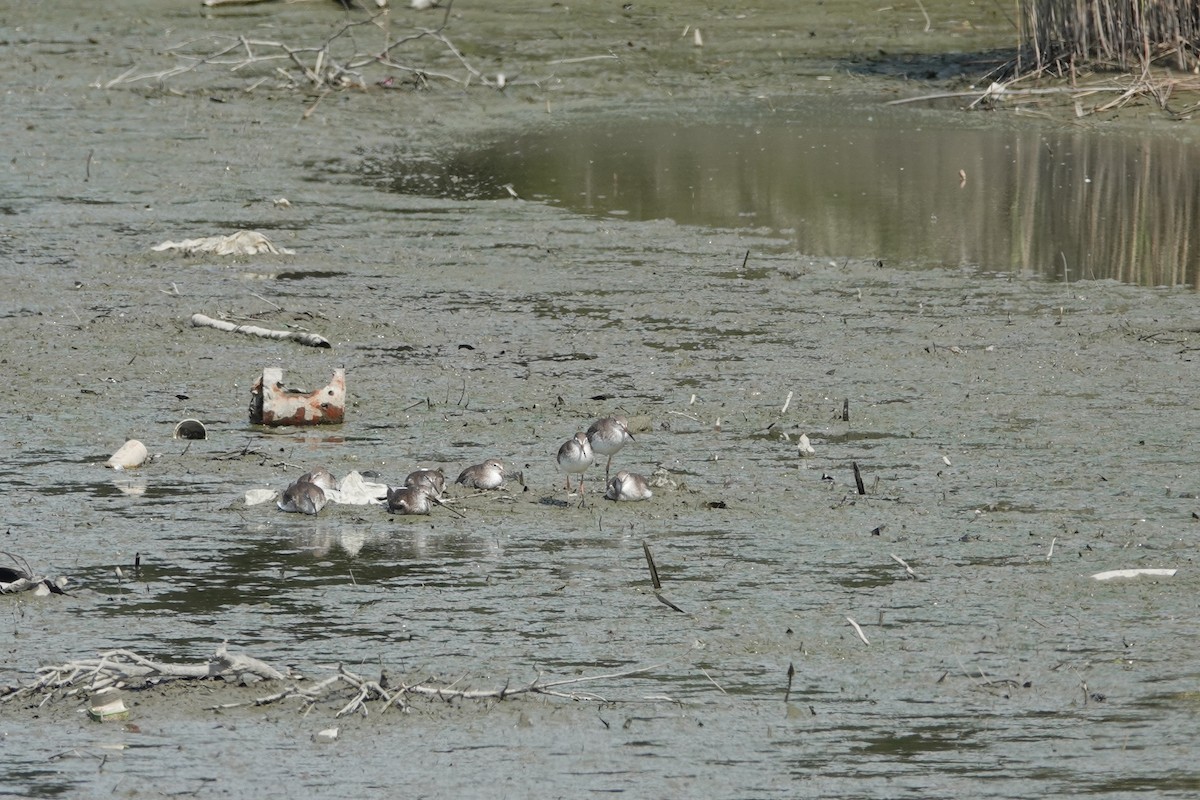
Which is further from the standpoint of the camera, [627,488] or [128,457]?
[128,457]

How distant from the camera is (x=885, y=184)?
35.9 feet

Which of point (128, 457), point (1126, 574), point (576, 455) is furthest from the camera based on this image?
point (128, 457)

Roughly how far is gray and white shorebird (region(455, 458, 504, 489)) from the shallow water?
0.06m

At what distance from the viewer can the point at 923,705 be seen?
12.5 ft

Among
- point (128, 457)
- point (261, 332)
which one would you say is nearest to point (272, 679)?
point (128, 457)

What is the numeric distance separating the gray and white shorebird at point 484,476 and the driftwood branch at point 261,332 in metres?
2.08

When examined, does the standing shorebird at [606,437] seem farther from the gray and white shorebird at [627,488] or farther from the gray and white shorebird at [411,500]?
the gray and white shorebird at [411,500]

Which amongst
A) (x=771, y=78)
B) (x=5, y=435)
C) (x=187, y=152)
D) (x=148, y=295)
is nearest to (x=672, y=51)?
(x=771, y=78)

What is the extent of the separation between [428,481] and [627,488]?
546 mm

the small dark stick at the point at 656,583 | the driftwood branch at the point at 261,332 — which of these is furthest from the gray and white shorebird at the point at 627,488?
the driftwood branch at the point at 261,332

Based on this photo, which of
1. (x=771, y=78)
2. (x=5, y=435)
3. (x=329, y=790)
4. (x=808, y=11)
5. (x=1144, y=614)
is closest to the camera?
(x=329, y=790)

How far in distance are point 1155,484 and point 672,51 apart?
10473 mm

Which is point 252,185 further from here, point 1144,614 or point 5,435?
point 1144,614

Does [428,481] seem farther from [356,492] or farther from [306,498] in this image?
[306,498]
